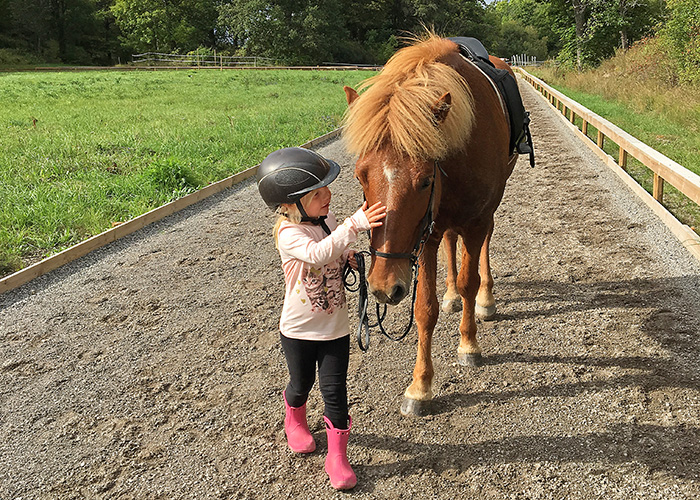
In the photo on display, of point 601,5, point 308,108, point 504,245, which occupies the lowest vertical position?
point 504,245

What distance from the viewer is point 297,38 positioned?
55344mm

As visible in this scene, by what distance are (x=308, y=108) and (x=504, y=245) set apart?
45.9 ft

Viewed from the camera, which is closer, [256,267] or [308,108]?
[256,267]

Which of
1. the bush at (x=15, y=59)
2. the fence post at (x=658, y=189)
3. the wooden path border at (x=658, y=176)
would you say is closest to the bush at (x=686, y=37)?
the wooden path border at (x=658, y=176)

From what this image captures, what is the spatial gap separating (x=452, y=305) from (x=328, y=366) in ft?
7.36

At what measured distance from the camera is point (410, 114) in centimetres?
237

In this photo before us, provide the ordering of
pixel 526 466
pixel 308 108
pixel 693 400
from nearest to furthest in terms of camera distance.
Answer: pixel 526 466 → pixel 693 400 → pixel 308 108

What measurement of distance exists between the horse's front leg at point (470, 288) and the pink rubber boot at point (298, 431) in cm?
133

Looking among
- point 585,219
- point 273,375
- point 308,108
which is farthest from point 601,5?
point 273,375

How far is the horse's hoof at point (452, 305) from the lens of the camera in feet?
14.8

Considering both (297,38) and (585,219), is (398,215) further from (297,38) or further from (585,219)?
(297,38)

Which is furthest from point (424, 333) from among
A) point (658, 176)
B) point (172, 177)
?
point (172, 177)

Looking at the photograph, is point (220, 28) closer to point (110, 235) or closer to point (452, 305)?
point (110, 235)

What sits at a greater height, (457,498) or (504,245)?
(504,245)
